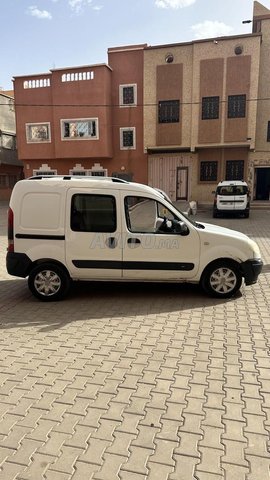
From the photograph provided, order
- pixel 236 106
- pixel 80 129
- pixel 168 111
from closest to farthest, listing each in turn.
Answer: pixel 236 106, pixel 168 111, pixel 80 129

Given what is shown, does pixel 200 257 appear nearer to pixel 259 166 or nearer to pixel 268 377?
pixel 268 377

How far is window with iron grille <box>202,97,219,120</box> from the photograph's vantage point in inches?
879

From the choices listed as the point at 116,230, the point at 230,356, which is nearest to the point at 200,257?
the point at 116,230

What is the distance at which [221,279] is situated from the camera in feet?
18.5

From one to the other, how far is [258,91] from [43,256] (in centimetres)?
2242

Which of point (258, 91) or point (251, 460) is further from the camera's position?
point (258, 91)

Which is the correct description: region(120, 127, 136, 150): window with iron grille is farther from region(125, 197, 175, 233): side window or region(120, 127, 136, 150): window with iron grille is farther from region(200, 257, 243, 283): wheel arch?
region(200, 257, 243, 283): wheel arch

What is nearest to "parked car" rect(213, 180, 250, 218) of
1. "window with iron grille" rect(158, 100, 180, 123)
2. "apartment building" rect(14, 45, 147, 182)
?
"window with iron grille" rect(158, 100, 180, 123)

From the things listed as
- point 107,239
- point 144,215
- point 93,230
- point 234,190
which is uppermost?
point 234,190

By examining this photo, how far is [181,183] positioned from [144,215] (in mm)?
19541

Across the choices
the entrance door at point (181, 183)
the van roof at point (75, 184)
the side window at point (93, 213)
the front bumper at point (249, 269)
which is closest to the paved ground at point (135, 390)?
the front bumper at point (249, 269)

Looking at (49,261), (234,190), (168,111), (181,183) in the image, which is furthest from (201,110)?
(49,261)

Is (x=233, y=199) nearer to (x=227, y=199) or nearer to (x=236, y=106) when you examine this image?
(x=227, y=199)

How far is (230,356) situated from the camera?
3805mm
